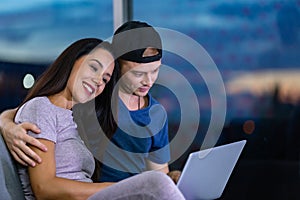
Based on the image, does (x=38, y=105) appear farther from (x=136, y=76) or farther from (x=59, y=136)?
(x=136, y=76)

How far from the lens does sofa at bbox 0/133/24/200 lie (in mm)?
1596

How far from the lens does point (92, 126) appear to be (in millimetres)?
1921

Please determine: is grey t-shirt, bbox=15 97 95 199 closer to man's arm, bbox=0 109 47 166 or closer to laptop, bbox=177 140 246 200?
man's arm, bbox=0 109 47 166

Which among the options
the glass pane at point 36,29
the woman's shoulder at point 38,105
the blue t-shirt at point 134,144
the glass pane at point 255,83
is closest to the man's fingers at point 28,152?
the woman's shoulder at point 38,105

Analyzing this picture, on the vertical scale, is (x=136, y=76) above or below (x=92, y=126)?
above

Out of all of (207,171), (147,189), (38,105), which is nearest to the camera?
(147,189)

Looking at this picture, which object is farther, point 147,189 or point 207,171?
point 207,171

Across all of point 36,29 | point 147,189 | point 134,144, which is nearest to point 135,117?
point 134,144

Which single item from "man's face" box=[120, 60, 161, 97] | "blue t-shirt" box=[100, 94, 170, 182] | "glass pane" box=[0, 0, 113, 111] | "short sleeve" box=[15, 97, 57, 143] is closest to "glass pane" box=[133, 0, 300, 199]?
"glass pane" box=[0, 0, 113, 111]

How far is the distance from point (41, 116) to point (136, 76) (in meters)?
0.47

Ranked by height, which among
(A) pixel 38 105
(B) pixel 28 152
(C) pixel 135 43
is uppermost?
(C) pixel 135 43

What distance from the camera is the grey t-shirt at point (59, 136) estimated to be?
164 centimetres

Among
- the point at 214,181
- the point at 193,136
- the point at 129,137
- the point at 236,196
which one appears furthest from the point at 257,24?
the point at 214,181

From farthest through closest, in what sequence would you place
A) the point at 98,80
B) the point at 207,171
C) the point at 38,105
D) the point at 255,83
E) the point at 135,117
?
the point at 255,83, the point at 135,117, the point at 98,80, the point at 38,105, the point at 207,171
